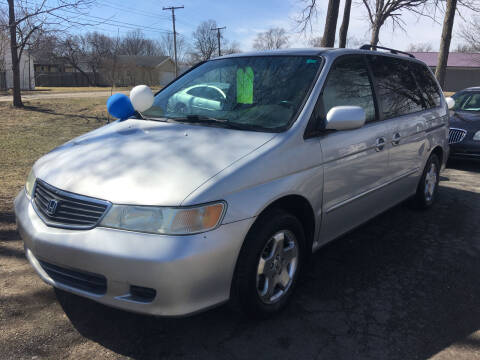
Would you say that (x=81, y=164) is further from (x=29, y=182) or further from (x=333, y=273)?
(x=333, y=273)

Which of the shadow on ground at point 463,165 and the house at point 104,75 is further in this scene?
the house at point 104,75

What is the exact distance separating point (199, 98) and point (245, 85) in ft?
1.48

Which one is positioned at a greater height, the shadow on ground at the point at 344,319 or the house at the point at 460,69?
the house at the point at 460,69

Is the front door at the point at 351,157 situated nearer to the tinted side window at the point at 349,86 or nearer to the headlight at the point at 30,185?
the tinted side window at the point at 349,86

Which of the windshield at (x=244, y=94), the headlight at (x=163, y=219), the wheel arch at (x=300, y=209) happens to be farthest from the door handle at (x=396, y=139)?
the headlight at (x=163, y=219)

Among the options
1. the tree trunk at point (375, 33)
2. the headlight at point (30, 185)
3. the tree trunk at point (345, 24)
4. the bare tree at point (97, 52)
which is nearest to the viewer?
the headlight at point (30, 185)

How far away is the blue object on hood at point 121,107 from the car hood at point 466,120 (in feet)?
22.0

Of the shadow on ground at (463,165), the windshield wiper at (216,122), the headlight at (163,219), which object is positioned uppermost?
the windshield wiper at (216,122)

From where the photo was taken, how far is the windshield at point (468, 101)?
878cm

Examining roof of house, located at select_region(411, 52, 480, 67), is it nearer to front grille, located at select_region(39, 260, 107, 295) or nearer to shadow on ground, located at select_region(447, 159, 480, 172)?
shadow on ground, located at select_region(447, 159, 480, 172)

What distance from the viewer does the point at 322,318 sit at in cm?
286

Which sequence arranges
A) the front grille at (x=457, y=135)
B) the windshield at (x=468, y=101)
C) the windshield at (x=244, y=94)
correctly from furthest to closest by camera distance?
Answer: 1. the windshield at (x=468, y=101)
2. the front grille at (x=457, y=135)
3. the windshield at (x=244, y=94)

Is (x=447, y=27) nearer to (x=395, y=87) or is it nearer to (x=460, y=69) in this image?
(x=395, y=87)

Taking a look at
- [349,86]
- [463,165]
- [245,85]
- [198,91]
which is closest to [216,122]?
[245,85]
